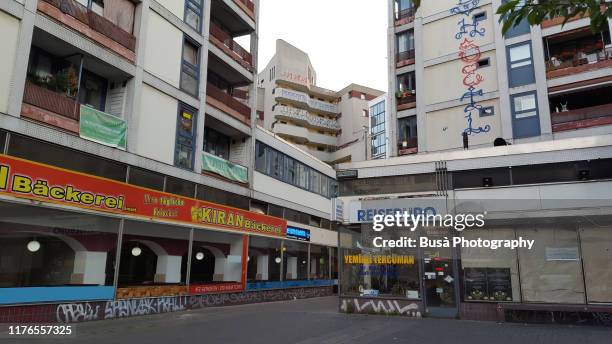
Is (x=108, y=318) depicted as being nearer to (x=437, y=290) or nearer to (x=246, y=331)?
(x=246, y=331)

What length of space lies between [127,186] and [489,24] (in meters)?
25.6

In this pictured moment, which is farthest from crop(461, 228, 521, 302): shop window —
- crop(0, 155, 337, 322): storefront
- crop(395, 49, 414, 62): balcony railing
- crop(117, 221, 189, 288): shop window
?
crop(395, 49, 414, 62): balcony railing

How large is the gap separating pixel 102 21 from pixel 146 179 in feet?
20.4

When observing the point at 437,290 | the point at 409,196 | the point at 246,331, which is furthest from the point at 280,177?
the point at 246,331

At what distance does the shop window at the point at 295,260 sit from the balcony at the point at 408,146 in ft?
31.9

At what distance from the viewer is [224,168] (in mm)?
24453

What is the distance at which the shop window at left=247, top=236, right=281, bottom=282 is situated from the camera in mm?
26172

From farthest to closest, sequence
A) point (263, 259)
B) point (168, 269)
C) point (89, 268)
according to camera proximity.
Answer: point (263, 259)
point (168, 269)
point (89, 268)

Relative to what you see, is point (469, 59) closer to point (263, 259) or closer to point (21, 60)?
point (263, 259)

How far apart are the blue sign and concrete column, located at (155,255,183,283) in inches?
420

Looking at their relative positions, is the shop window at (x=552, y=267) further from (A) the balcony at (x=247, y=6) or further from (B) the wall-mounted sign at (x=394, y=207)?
(A) the balcony at (x=247, y=6)

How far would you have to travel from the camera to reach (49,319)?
14016mm

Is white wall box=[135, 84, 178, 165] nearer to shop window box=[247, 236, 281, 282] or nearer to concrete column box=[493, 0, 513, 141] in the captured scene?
shop window box=[247, 236, 281, 282]

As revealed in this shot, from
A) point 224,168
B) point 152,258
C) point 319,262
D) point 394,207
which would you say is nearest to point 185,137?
point 224,168
